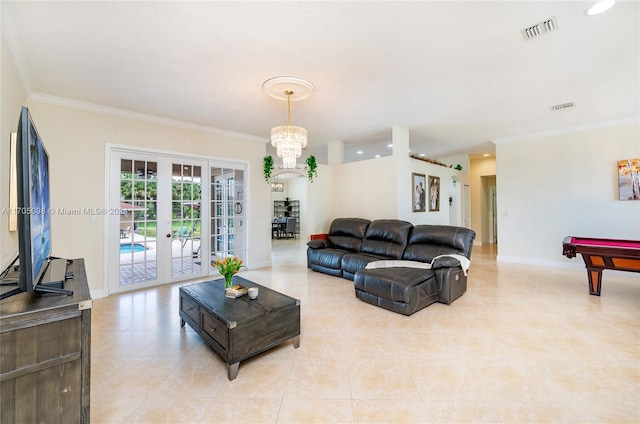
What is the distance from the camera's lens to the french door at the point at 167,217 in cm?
412

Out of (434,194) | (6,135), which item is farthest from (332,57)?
(434,194)

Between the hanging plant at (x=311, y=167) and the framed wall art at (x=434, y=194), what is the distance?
8.67 ft

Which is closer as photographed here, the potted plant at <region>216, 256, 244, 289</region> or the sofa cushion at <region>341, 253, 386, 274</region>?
the potted plant at <region>216, 256, 244, 289</region>

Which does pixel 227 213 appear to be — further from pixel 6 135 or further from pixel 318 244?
pixel 6 135

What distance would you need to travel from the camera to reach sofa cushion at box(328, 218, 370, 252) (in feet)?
16.5

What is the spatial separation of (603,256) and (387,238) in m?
2.71

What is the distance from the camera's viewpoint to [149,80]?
10.2ft

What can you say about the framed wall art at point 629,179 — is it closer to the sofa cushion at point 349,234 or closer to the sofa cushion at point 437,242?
the sofa cushion at point 437,242

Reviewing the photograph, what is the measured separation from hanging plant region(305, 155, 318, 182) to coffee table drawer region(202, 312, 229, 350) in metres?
4.01

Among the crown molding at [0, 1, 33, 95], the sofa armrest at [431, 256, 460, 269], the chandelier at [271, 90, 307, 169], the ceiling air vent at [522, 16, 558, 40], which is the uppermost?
the ceiling air vent at [522, 16, 558, 40]

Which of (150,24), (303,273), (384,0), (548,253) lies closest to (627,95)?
(548,253)

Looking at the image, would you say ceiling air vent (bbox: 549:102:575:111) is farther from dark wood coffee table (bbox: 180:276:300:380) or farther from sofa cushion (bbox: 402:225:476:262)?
dark wood coffee table (bbox: 180:276:300:380)

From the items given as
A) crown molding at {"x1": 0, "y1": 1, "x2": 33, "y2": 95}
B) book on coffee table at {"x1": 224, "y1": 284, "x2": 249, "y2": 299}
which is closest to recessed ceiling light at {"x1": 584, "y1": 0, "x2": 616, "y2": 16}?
book on coffee table at {"x1": 224, "y1": 284, "x2": 249, "y2": 299}

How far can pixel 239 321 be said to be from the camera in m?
2.03
